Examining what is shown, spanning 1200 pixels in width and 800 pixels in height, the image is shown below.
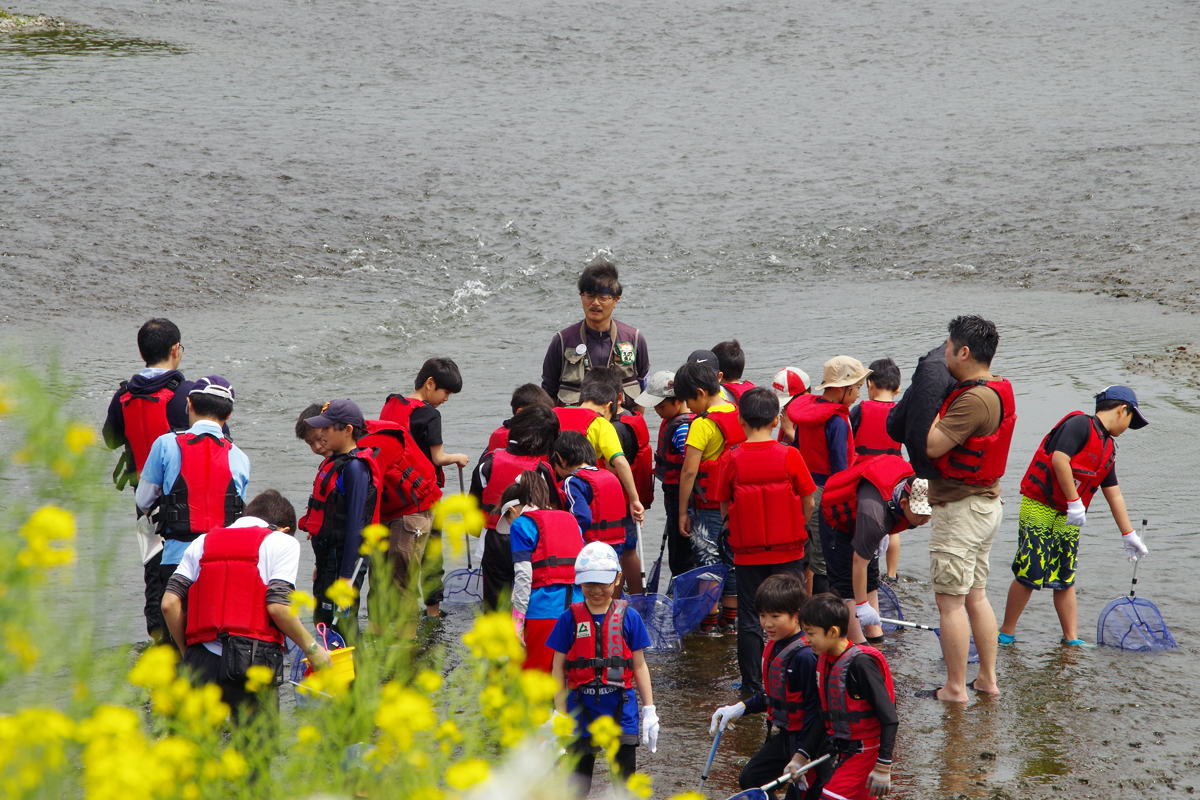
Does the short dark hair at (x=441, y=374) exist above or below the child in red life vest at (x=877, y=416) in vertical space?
above

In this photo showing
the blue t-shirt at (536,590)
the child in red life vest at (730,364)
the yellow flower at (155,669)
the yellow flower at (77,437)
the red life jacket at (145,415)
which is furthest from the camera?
the child in red life vest at (730,364)

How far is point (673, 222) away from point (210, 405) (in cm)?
1696

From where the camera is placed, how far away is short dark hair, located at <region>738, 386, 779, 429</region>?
17.6 feet

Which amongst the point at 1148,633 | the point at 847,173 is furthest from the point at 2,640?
the point at 847,173

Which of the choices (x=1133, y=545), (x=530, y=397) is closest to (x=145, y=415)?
(x=530, y=397)

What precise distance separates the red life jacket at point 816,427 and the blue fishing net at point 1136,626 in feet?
5.42

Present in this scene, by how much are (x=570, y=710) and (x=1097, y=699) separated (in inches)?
111

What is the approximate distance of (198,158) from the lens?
21719 mm

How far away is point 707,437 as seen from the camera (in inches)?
243

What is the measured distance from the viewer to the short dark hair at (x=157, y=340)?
569cm

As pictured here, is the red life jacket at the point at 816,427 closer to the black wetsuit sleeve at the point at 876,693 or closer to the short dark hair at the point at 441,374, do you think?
the short dark hair at the point at 441,374

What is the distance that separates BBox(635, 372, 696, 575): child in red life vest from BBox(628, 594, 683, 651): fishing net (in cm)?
56

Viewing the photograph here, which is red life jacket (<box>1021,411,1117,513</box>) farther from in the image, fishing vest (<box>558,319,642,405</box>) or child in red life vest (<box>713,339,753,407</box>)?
fishing vest (<box>558,319,642,405</box>)

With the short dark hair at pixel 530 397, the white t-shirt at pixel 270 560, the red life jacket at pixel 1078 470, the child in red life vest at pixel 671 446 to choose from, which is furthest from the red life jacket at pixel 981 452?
the white t-shirt at pixel 270 560
